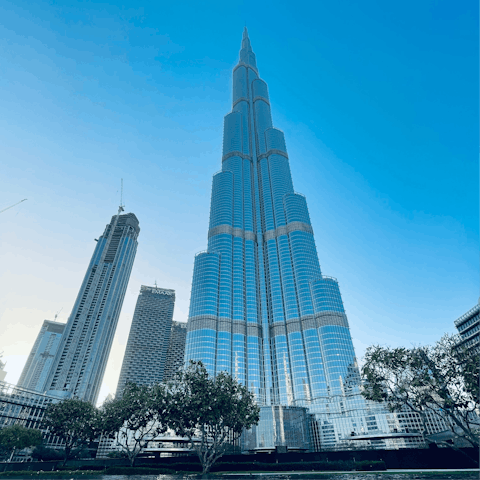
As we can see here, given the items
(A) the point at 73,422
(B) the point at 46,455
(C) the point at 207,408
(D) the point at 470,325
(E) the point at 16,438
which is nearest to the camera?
(C) the point at 207,408

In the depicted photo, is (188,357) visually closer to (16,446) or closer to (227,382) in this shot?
(16,446)

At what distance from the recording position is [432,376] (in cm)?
4475

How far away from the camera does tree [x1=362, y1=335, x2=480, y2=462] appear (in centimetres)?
4228

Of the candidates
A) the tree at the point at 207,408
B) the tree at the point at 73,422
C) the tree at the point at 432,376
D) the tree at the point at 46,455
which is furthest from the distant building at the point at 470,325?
the tree at the point at 46,455

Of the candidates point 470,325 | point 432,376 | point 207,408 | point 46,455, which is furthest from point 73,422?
point 470,325

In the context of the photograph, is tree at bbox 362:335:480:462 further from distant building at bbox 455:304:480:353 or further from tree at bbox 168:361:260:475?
distant building at bbox 455:304:480:353

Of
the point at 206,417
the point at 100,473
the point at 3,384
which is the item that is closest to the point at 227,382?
the point at 206,417

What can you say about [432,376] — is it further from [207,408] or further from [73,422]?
[73,422]

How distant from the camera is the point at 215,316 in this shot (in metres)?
197

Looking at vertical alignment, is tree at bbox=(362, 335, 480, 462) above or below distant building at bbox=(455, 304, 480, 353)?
below

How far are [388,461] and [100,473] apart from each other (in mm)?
51612

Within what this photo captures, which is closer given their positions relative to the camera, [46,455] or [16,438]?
[16,438]

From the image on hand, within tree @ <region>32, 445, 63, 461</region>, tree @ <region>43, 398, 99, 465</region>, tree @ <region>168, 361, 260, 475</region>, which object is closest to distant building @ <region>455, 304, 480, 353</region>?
tree @ <region>168, 361, 260, 475</region>

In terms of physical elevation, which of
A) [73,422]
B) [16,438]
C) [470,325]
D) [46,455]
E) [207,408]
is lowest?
[46,455]
